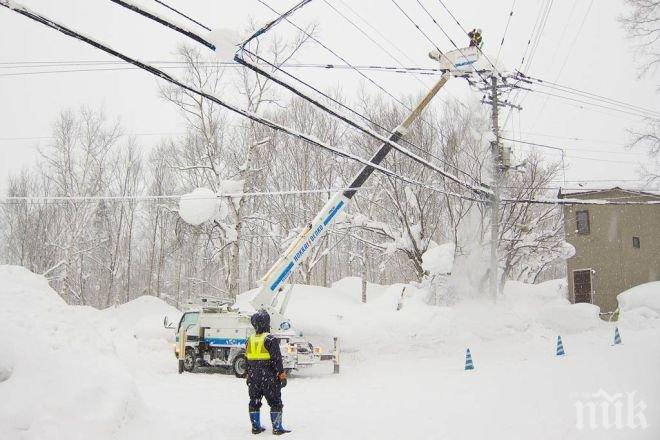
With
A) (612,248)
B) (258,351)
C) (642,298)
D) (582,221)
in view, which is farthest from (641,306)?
(258,351)

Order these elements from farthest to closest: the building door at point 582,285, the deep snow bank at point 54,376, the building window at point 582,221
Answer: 1. the building window at point 582,221
2. the building door at point 582,285
3. the deep snow bank at point 54,376

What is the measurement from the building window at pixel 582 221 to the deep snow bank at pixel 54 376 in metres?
28.4

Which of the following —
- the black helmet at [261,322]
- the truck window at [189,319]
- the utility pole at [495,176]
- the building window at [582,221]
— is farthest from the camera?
the building window at [582,221]

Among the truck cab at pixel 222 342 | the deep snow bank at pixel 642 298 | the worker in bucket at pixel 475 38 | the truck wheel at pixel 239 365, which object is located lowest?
the truck wheel at pixel 239 365

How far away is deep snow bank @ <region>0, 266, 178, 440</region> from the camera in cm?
523

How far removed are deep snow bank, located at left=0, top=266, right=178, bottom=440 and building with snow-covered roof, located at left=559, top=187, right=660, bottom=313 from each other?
28.1 m

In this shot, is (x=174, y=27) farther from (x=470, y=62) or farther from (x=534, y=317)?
(x=534, y=317)

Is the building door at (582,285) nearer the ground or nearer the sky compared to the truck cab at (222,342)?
nearer the sky

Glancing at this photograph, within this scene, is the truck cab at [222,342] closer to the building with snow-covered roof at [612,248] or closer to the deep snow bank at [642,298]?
the deep snow bank at [642,298]

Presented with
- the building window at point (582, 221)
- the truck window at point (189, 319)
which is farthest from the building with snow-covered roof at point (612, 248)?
the truck window at point (189, 319)

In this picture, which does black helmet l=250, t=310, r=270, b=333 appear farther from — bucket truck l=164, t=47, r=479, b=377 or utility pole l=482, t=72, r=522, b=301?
utility pole l=482, t=72, r=522, b=301

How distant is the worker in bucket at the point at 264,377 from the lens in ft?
21.9

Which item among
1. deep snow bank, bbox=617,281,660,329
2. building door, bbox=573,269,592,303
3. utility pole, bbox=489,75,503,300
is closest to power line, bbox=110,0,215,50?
utility pole, bbox=489,75,503,300

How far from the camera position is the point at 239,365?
1365 centimetres
